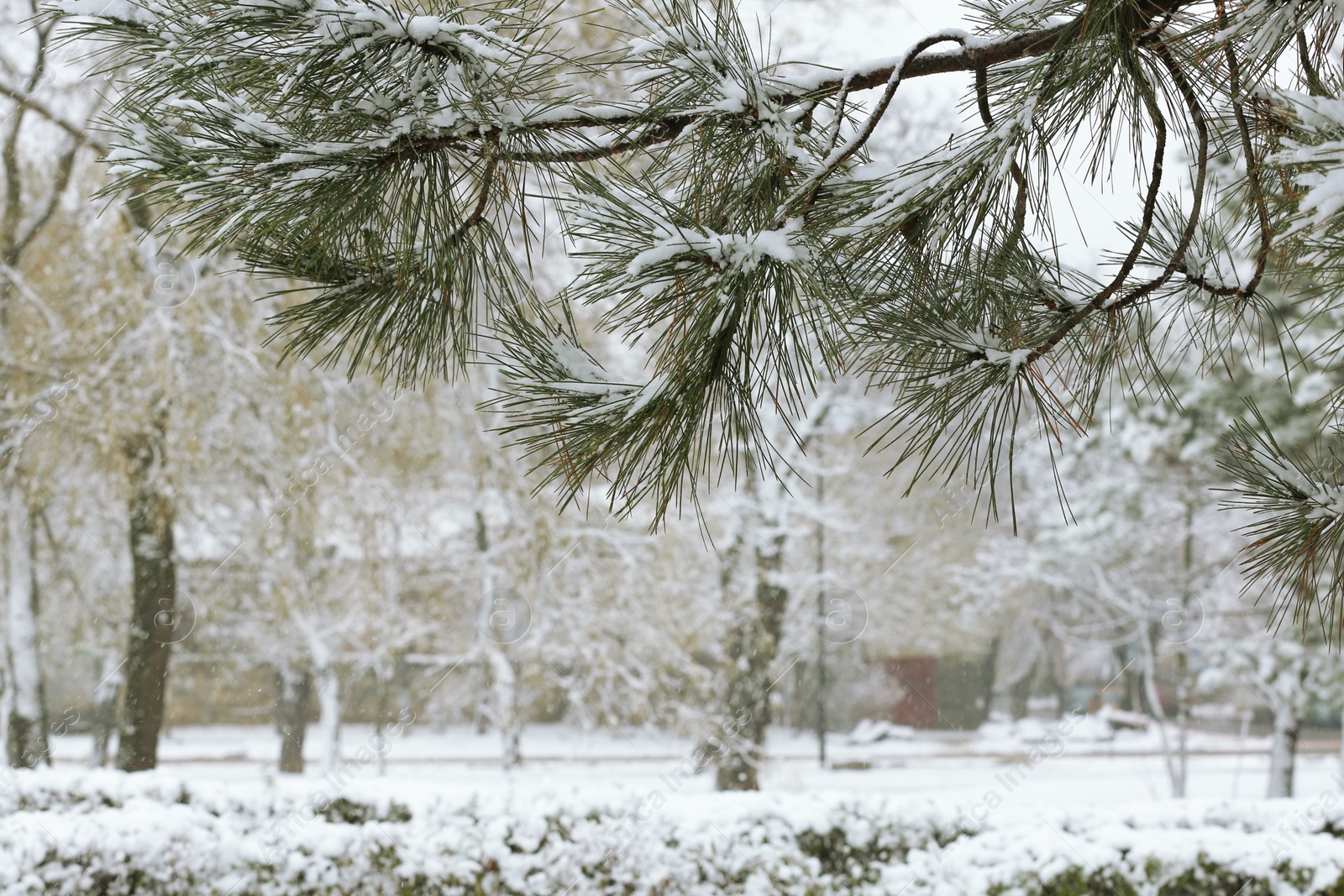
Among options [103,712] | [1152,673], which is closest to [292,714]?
[103,712]

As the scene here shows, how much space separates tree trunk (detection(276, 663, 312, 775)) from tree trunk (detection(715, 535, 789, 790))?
8.45ft

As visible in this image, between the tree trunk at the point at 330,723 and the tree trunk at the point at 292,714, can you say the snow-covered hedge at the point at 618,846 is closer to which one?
the tree trunk at the point at 330,723

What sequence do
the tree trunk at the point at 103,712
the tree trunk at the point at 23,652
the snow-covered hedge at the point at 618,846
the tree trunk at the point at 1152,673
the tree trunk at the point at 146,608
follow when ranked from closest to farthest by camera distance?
the snow-covered hedge at the point at 618,846, the tree trunk at the point at 146,608, the tree trunk at the point at 23,652, the tree trunk at the point at 103,712, the tree trunk at the point at 1152,673

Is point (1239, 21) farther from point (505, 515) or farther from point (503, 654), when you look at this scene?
point (503, 654)

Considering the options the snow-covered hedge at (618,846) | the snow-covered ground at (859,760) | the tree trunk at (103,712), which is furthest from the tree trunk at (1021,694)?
the tree trunk at (103,712)

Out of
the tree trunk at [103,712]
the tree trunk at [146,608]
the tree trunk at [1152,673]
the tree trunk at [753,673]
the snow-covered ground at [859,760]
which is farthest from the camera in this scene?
the tree trunk at [1152,673]

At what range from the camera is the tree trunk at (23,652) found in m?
4.05

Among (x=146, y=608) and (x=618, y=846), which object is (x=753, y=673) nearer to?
(x=618, y=846)

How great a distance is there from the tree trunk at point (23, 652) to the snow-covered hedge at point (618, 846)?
1.23 m

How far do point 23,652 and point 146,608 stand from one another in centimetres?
69

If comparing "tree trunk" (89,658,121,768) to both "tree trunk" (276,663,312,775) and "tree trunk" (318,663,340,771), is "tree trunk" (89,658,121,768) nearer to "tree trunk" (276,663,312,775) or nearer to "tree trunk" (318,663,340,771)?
"tree trunk" (276,663,312,775)

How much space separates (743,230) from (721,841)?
240cm

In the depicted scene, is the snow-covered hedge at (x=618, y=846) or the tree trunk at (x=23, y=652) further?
the tree trunk at (x=23, y=652)

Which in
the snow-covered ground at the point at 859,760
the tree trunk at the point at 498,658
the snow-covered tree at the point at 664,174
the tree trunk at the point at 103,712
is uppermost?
the snow-covered tree at the point at 664,174
